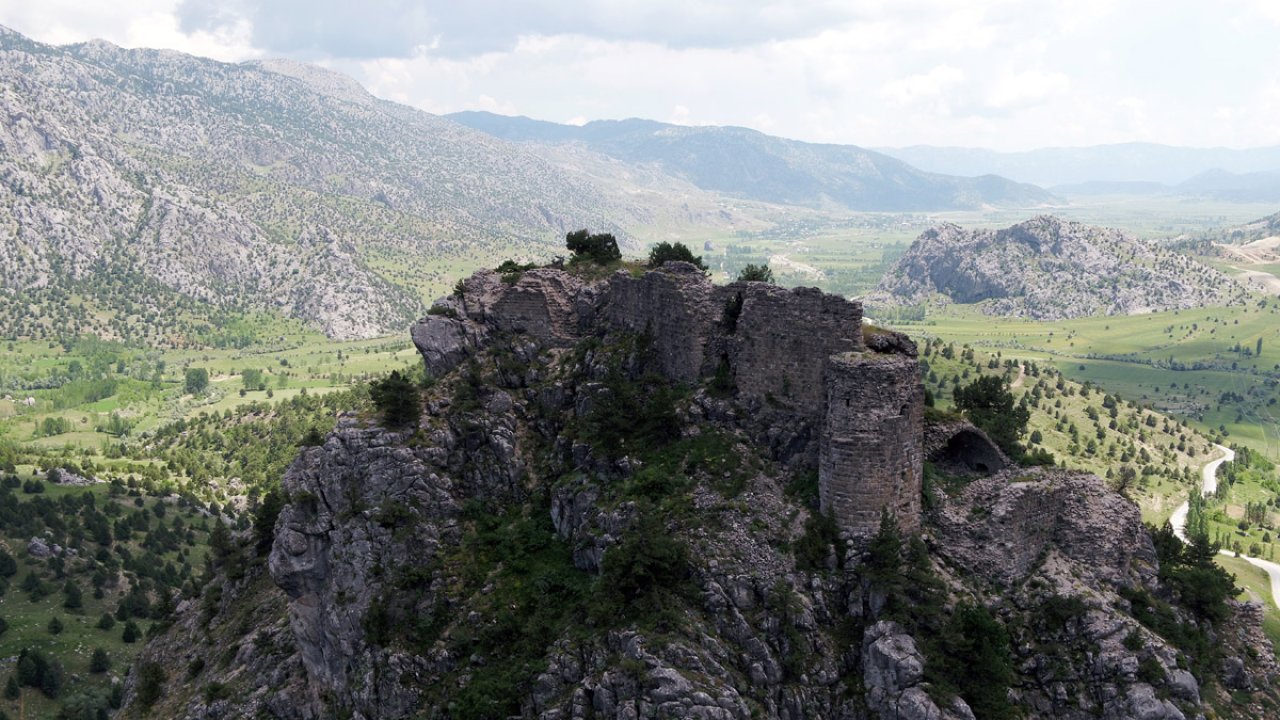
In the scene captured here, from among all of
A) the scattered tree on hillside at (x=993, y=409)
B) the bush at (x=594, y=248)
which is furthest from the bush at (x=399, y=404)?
the scattered tree on hillside at (x=993, y=409)

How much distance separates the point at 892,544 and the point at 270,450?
5259 inches

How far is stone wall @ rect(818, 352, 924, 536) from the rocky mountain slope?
0.36 feet

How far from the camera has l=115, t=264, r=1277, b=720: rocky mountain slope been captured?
1486 inches

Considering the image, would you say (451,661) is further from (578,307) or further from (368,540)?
(578,307)

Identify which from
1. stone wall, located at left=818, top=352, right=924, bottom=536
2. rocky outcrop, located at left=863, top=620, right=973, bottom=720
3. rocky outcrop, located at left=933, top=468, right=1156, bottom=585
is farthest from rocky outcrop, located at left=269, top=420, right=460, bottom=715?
rocky outcrop, located at left=933, top=468, right=1156, bottom=585

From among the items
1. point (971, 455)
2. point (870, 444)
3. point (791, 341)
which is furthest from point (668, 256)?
point (870, 444)

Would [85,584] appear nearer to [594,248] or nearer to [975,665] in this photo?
[594,248]

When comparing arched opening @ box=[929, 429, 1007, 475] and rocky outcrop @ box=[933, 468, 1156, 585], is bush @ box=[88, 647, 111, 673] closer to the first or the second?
arched opening @ box=[929, 429, 1007, 475]

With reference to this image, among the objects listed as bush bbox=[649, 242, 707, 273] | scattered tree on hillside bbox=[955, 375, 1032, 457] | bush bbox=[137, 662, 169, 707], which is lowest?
bush bbox=[137, 662, 169, 707]

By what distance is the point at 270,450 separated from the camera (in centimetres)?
15062

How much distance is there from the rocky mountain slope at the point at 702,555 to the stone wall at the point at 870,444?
0.11 m

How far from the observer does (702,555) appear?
40.1 meters

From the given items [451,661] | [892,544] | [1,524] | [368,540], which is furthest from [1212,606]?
[1,524]

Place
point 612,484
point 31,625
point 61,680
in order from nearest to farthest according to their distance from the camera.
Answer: point 612,484 < point 61,680 < point 31,625
